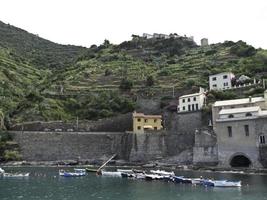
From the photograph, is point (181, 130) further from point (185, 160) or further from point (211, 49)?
point (211, 49)

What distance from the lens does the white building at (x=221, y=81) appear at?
83.0 meters

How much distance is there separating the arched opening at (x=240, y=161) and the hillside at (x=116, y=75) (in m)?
16.6

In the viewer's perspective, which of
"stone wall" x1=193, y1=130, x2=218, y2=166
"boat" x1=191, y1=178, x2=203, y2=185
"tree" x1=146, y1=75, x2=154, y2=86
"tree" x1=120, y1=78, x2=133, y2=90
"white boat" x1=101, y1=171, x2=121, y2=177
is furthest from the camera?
"tree" x1=146, y1=75, x2=154, y2=86

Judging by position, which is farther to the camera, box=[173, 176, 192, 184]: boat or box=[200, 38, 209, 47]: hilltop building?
box=[200, 38, 209, 47]: hilltop building

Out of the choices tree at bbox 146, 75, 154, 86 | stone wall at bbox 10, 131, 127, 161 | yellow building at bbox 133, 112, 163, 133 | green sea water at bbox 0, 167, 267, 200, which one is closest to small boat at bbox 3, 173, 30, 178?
green sea water at bbox 0, 167, 267, 200

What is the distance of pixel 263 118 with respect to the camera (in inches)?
2288

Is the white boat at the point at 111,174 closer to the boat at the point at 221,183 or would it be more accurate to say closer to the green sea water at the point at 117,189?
the green sea water at the point at 117,189

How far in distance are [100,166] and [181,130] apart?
46.4ft

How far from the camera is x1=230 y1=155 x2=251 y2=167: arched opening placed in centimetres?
6033

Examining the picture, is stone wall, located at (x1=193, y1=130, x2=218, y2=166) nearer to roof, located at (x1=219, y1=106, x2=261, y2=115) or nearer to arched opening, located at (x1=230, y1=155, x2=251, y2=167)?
arched opening, located at (x1=230, y1=155, x2=251, y2=167)

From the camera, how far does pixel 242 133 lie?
59.3 metres

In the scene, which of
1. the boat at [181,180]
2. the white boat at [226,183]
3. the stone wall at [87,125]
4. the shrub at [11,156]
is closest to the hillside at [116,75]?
the stone wall at [87,125]

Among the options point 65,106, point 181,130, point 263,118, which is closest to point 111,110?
point 65,106

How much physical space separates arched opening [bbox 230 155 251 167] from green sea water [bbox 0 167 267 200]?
5.80 m
